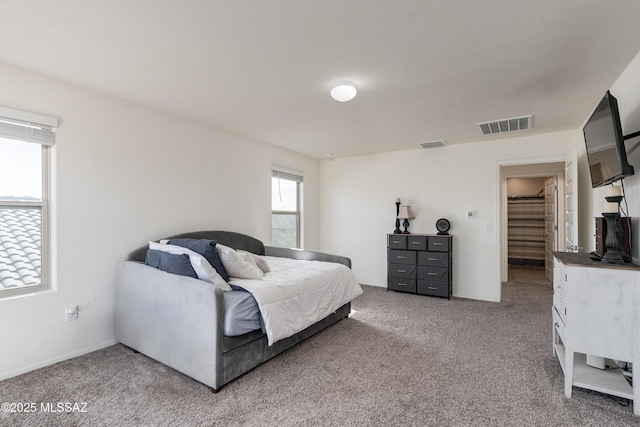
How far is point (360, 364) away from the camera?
251 centimetres

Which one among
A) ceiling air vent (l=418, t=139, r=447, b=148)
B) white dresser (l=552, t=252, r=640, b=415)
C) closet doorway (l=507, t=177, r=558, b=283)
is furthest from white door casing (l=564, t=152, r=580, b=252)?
closet doorway (l=507, t=177, r=558, b=283)

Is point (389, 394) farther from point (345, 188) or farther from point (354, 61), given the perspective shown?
point (345, 188)

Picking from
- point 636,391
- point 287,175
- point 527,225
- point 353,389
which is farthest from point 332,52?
point 527,225

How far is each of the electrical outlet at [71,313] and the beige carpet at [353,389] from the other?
35cm

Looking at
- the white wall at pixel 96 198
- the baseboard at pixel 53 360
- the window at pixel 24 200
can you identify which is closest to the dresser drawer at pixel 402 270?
the white wall at pixel 96 198

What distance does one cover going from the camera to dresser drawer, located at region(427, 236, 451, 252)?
443 centimetres

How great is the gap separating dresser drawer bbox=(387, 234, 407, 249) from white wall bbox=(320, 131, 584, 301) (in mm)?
425

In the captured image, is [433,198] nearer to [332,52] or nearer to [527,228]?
[332,52]

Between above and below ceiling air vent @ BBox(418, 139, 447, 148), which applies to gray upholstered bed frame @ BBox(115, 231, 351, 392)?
below

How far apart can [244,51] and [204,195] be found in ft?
6.76

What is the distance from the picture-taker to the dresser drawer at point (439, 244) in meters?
4.43

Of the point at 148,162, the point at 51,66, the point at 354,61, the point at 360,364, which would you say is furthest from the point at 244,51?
the point at 360,364

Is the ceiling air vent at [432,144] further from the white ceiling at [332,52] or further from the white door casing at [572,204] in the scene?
the white door casing at [572,204]

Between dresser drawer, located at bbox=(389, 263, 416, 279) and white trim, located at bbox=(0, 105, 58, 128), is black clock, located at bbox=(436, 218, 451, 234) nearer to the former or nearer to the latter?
dresser drawer, located at bbox=(389, 263, 416, 279)
